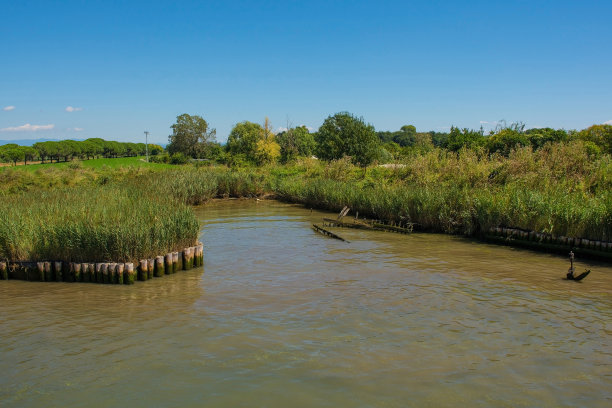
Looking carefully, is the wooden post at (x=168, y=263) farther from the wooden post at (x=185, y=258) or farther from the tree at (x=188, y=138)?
the tree at (x=188, y=138)

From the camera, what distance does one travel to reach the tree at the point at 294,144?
202 feet

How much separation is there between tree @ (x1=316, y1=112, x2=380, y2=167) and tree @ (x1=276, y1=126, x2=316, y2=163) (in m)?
20.2

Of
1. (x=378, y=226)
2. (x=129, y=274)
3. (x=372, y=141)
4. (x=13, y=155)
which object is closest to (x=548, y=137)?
(x=372, y=141)

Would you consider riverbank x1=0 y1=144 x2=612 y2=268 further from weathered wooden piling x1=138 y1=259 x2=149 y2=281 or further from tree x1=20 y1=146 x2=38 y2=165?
tree x1=20 y1=146 x2=38 y2=165

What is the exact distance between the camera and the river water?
220 inches

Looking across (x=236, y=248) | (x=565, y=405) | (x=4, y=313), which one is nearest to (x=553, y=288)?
(x=565, y=405)

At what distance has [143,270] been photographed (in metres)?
10.7

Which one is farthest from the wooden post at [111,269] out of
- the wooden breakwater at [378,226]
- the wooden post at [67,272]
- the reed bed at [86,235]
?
the wooden breakwater at [378,226]

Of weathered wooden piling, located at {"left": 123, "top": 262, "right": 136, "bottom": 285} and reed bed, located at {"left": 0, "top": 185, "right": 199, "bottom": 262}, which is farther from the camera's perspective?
reed bed, located at {"left": 0, "top": 185, "right": 199, "bottom": 262}

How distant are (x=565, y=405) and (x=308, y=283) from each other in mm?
6226

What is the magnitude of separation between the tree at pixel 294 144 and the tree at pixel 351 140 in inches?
794

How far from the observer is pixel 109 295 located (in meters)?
9.55

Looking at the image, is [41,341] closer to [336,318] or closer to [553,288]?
[336,318]

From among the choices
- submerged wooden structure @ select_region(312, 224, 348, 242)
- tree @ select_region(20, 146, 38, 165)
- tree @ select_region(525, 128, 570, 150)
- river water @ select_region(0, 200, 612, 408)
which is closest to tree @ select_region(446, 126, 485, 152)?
tree @ select_region(525, 128, 570, 150)
